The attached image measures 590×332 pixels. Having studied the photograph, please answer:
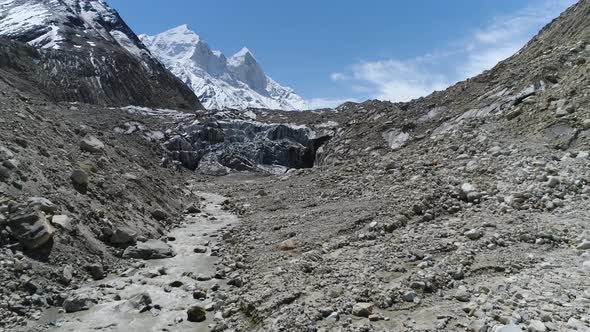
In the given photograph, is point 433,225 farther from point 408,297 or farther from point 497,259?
point 408,297

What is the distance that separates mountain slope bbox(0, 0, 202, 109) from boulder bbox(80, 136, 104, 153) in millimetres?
60509

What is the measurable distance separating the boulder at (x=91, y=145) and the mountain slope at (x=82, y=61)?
2382 inches

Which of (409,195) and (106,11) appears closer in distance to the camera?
(409,195)

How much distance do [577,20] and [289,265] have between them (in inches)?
695

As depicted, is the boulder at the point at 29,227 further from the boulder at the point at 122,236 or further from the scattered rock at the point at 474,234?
the scattered rock at the point at 474,234

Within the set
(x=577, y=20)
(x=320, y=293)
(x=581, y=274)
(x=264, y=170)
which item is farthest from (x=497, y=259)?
(x=264, y=170)

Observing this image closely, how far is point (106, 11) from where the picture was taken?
13638 cm

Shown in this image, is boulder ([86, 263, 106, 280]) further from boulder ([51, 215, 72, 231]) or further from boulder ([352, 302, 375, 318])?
boulder ([352, 302, 375, 318])

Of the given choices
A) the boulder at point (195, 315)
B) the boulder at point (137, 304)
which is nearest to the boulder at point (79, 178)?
the boulder at point (137, 304)

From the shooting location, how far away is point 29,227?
11.0 metres

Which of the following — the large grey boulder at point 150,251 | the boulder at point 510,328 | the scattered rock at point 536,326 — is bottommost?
the large grey boulder at point 150,251

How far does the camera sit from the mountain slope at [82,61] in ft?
262

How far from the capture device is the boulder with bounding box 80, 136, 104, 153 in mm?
18766

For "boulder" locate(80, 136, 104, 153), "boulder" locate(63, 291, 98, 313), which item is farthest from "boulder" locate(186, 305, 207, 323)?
"boulder" locate(80, 136, 104, 153)
